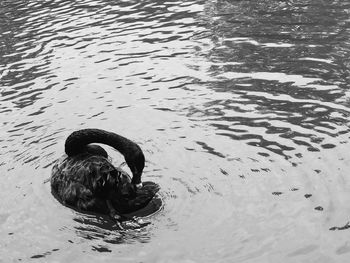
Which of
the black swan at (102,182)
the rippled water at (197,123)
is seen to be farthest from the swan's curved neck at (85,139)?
the rippled water at (197,123)

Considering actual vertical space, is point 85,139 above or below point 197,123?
above

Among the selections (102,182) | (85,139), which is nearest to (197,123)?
(85,139)

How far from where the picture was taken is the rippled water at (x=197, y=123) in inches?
255

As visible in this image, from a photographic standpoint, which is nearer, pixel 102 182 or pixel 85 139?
pixel 102 182

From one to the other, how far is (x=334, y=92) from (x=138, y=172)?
475 centimetres

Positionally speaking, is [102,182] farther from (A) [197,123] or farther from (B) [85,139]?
(A) [197,123]

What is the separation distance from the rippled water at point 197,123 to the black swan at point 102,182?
0.21 meters

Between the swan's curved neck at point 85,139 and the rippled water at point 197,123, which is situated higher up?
the swan's curved neck at point 85,139

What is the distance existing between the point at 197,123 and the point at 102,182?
2912 mm

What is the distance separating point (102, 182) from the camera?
6836 millimetres

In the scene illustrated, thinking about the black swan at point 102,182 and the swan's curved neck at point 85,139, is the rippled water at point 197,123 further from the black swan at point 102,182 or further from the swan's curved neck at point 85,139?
the swan's curved neck at point 85,139

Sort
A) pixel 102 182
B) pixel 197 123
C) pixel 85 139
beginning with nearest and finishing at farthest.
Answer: pixel 102 182
pixel 85 139
pixel 197 123

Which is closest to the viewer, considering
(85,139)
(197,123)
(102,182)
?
(102,182)

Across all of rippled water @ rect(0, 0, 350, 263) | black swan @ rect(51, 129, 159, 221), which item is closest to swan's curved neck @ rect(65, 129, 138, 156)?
black swan @ rect(51, 129, 159, 221)
